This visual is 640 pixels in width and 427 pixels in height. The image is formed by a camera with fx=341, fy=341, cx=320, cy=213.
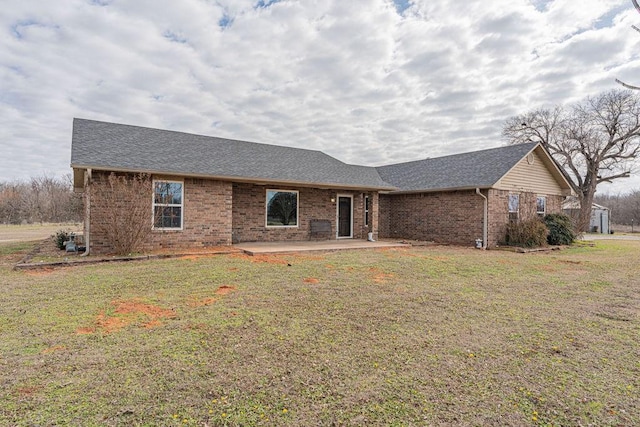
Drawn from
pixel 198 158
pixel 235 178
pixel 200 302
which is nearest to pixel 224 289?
pixel 200 302

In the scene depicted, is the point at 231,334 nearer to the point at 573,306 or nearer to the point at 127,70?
the point at 573,306

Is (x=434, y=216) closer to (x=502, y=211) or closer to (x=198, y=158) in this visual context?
(x=502, y=211)

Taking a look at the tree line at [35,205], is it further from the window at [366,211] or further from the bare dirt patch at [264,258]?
the bare dirt patch at [264,258]

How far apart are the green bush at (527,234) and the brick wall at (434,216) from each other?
1554mm

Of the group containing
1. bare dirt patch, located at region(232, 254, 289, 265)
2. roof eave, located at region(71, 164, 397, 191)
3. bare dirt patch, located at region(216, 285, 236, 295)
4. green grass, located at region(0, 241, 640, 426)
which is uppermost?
roof eave, located at region(71, 164, 397, 191)

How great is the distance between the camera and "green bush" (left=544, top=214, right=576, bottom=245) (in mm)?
15781

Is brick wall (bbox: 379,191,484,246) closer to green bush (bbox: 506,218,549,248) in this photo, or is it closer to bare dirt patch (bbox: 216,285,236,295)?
green bush (bbox: 506,218,549,248)

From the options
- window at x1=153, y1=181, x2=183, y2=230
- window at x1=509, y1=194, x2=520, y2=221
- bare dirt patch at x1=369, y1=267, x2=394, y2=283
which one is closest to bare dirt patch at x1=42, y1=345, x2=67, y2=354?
bare dirt patch at x1=369, y1=267, x2=394, y2=283

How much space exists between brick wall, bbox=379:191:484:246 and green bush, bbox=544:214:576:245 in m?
4.12

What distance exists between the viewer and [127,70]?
43.5 feet

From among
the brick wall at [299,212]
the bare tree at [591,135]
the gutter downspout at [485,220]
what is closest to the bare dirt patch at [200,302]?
the brick wall at [299,212]

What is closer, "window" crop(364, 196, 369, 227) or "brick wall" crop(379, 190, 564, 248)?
"brick wall" crop(379, 190, 564, 248)

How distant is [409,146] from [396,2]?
60.2 feet

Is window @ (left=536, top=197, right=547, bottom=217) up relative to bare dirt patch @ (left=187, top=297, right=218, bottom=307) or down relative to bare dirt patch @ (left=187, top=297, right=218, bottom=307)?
up
